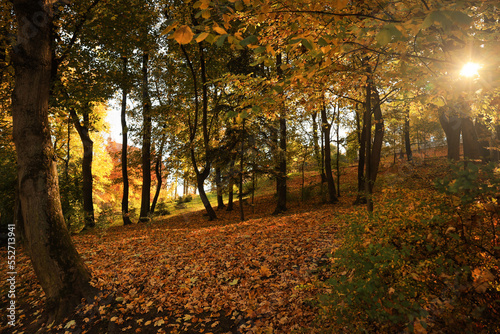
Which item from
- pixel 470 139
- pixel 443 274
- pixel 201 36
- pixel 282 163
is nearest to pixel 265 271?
pixel 443 274

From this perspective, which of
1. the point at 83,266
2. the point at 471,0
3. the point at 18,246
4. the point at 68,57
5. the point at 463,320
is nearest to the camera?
the point at 463,320

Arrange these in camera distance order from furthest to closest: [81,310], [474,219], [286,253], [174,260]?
[174,260] → [286,253] → [81,310] → [474,219]

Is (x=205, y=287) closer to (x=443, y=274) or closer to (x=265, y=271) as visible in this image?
(x=265, y=271)

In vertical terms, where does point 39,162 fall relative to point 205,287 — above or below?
above

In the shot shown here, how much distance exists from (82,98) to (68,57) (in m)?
1.57

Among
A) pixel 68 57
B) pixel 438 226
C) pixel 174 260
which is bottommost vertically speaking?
pixel 174 260

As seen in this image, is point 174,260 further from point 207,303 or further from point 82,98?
point 82,98

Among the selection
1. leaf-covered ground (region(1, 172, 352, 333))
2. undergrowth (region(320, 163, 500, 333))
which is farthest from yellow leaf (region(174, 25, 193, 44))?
leaf-covered ground (region(1, 172, 352, 333))

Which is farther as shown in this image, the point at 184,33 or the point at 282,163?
the point at 282,163

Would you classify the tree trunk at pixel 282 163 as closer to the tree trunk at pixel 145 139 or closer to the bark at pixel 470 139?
the bark at pixel 470 139

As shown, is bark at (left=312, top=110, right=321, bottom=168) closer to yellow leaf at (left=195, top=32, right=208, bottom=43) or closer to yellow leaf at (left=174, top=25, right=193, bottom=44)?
yellow leaf at (left=195, top=32, right=208, bottom=43)

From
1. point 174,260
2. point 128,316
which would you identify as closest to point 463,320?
point 128,316

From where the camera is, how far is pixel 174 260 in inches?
246

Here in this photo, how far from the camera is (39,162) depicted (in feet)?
15.1
